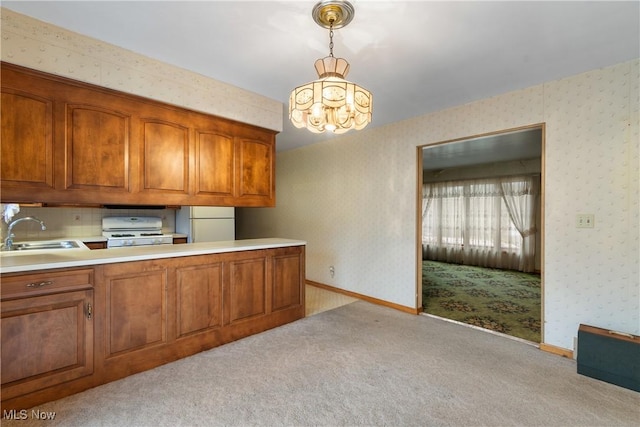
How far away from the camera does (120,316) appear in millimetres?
2080

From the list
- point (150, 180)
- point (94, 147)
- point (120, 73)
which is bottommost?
point (150, 180)

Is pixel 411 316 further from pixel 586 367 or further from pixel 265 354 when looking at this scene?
pixel 265 354

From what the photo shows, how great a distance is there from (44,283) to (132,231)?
2539 mm

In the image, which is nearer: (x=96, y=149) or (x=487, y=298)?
(x=96, y=149)

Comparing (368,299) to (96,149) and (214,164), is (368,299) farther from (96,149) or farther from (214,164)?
(96,149)

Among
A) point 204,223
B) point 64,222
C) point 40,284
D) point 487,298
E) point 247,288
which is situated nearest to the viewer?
point 40,284

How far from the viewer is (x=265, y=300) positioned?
296 centimetres

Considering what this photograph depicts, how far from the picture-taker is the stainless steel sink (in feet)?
9.65

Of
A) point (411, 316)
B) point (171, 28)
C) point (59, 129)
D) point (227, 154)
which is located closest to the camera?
point (171, 28)

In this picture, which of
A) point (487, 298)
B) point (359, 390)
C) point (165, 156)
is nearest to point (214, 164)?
point (165, 156)

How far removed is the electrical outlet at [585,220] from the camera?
2381mm

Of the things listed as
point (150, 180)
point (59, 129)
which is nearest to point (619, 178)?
point (150, 180)

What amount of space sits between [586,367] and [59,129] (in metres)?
4.34

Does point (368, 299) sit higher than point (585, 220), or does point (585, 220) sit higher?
point (585, 220)
